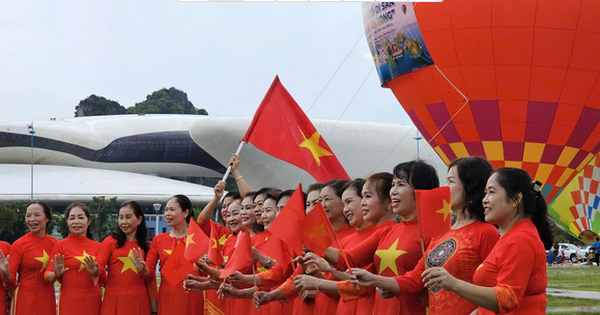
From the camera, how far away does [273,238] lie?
500cm

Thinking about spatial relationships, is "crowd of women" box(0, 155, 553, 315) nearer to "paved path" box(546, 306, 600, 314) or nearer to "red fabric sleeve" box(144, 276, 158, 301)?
"red fabric sleeve" box(144, 276, 158, 301)

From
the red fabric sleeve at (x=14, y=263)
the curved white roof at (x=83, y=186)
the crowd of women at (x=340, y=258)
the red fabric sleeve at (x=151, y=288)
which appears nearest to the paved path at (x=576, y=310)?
the crowd of women at (x=340, y=258)

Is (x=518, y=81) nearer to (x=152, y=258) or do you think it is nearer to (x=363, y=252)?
(x=152, y=258)

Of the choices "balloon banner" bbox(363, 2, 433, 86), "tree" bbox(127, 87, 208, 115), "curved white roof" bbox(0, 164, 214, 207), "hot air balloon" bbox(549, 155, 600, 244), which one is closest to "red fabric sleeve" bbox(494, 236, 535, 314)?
"balloon banner" bbox(363, 2, 433, 86)

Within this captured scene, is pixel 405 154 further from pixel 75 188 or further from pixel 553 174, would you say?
pixel 553 174

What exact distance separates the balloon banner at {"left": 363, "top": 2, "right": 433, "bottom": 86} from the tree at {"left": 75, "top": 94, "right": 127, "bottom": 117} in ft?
231

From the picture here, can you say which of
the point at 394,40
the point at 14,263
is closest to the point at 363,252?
the point at 14,263

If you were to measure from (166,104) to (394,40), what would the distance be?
72.4m

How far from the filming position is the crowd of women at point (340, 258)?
3.65m

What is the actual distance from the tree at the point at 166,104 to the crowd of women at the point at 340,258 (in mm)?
78102

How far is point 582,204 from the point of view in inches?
824

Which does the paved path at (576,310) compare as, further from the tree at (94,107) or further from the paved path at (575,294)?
the tree at (94,107)

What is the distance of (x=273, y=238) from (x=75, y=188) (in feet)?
163

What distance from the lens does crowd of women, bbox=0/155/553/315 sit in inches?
144
